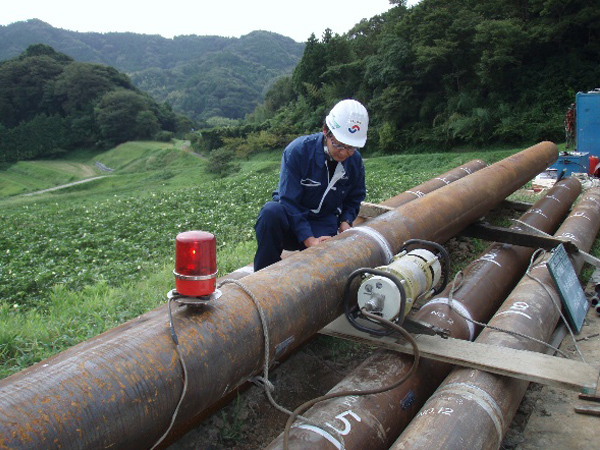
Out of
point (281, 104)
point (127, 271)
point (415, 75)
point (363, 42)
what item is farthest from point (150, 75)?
point (127, 271)

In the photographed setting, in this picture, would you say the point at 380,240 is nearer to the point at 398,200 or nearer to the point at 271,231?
the point at 271,231

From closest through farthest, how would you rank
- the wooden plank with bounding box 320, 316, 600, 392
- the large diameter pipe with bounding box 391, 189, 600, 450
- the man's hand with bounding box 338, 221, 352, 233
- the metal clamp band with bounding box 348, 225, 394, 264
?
the large diameter pipe with bounding box 391, 189, 600, 450, the wooden plank with bounding box 320, 316, 600, 392, the metal clamp band with bounding box 348, 225, 394, 264, the man's hand with bounding box 338, 221, 352, 233

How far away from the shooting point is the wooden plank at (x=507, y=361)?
82.7 inches

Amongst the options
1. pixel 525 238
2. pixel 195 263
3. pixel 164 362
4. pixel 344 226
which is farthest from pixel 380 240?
pixel 525 238

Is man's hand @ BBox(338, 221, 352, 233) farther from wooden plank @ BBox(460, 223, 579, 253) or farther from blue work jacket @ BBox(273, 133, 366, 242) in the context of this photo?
wooden plank @ BBox(460, 223, 579, 253)

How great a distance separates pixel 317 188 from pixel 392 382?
1.73 meters

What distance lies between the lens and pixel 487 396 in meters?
2.06

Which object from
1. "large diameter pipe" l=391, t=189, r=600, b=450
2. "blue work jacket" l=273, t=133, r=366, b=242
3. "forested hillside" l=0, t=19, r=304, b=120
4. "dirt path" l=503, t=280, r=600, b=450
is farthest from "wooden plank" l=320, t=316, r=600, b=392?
"forested hillside" l=0, t=19, r=304, b=120

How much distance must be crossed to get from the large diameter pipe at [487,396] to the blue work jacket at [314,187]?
137 cm

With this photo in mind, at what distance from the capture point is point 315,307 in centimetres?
230

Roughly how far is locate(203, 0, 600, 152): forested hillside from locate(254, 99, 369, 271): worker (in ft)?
65.8

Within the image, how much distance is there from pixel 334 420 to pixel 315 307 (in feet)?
1.78

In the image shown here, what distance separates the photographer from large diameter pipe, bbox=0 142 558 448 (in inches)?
54.4

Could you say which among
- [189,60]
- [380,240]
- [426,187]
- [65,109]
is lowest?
[65,109]
